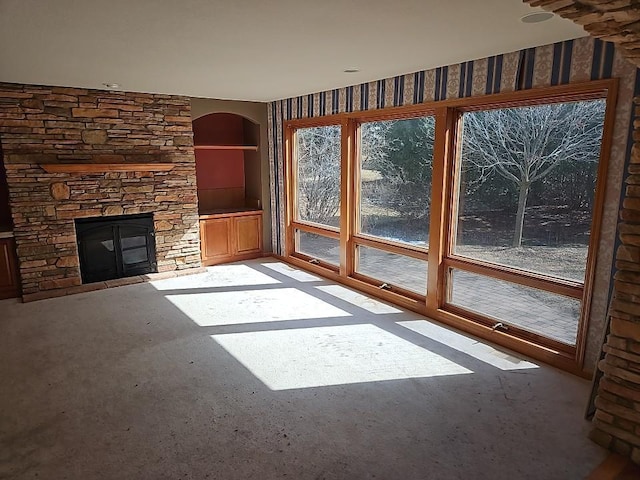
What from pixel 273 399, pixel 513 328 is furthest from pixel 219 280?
pixel 513 328

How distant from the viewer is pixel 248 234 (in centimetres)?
704

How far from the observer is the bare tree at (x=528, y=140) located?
129 inches

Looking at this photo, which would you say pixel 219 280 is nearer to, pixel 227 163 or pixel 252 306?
pixel 252 306

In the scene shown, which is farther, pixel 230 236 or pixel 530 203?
pixel 230 236

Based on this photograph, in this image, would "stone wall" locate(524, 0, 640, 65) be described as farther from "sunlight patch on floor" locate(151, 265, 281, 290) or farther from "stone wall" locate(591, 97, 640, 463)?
"sunlight patch on floor" locate(151, 265, 281, 290)

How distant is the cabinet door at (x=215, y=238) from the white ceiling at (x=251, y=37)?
8.19 feet

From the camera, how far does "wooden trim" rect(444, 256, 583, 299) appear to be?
346 centimetres

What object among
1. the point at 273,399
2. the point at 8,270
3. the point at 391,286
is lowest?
the point at 273,399

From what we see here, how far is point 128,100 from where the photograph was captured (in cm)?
558

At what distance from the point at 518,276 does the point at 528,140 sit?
1185 mm

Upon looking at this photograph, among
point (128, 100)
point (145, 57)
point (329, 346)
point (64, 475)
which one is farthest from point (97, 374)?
point (128, 100)

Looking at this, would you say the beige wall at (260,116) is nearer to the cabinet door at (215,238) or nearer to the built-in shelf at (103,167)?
the cabinet door at (215,238)

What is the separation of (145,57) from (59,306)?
10.1 feet

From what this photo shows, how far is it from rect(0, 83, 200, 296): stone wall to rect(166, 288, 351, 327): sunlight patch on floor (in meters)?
1.39
